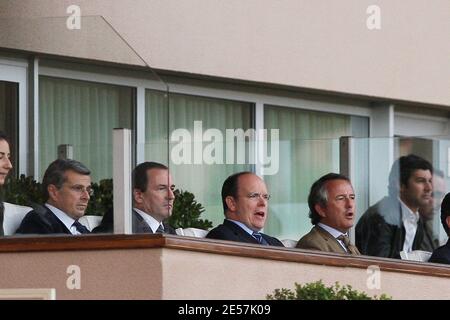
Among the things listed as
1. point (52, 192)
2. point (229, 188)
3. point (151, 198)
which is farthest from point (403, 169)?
point (52, 192)

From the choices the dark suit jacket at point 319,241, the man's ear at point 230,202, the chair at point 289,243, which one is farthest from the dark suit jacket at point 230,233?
the dark suit jacket at point 319,241

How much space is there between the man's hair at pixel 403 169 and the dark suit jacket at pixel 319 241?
72 cm

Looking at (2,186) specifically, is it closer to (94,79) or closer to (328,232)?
(94,79)

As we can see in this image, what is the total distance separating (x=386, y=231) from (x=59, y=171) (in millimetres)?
2892

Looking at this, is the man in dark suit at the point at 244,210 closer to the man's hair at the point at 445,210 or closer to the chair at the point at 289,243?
the chair at the point at 289,243

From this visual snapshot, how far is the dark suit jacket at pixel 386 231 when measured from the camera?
15281 millimetres

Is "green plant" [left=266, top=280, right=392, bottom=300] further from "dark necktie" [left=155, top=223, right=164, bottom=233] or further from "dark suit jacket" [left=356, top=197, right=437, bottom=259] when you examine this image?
"dark suit jacket" [left=356, top=197, right=437, bottom=259]

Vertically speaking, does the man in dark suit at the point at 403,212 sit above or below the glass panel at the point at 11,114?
below

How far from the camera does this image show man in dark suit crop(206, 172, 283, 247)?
14352mm

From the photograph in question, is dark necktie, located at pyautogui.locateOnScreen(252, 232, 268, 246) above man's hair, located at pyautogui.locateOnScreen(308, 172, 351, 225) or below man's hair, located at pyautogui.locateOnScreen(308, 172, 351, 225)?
below

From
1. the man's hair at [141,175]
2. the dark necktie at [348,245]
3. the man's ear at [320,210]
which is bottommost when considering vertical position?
the dark necktie at [348,245]

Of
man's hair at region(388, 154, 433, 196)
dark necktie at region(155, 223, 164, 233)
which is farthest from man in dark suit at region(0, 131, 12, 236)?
man's hair at region(388, 154, 433, 196)

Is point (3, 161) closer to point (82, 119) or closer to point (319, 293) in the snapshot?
point (82, 119)

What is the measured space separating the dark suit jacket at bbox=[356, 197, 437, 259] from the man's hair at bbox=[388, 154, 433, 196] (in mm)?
105
